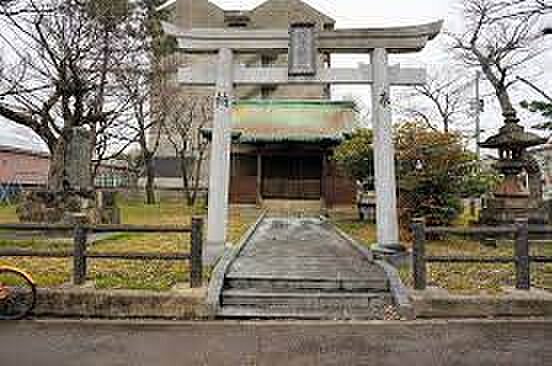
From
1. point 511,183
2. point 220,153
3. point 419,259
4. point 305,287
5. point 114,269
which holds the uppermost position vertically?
point 220,153

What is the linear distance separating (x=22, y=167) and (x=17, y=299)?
34.1 meters

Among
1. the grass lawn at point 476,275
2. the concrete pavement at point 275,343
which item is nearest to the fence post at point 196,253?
the concrete pavement at point 275,343

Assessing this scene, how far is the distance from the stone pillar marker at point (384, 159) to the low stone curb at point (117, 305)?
399 centimetres

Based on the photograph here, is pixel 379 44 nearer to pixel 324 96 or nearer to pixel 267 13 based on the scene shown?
pixel 324 96

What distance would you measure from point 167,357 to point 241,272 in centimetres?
268

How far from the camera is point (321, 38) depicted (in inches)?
317

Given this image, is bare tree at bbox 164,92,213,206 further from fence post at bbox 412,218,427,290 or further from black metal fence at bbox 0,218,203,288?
fence post at bbox 412,218,427,290

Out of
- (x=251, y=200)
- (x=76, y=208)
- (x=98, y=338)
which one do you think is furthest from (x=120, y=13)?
(x=98, y=338)

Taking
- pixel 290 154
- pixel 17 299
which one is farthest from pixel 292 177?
pixel 17 299

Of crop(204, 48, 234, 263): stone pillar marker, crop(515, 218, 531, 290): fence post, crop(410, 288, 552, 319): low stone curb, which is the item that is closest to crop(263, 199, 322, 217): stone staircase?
crop(204, 48, 234, 263): stone pillar marker

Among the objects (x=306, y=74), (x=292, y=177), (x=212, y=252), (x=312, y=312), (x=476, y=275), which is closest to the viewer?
(x=312, y=312)

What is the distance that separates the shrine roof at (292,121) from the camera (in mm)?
19094

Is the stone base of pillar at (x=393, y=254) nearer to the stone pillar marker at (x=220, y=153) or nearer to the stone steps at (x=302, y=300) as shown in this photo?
the stone steps at (x=302, y=300)

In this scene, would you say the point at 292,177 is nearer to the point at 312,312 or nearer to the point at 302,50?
the point at 302,50
